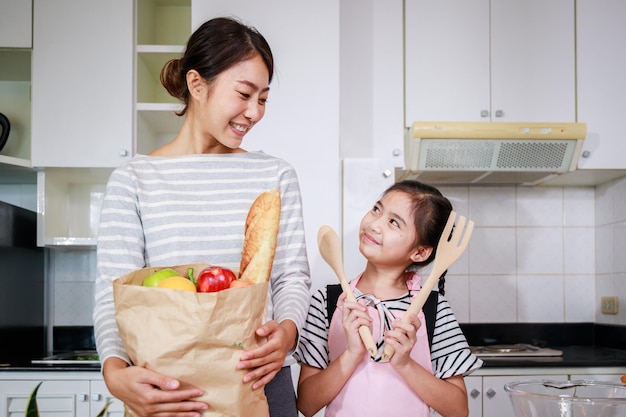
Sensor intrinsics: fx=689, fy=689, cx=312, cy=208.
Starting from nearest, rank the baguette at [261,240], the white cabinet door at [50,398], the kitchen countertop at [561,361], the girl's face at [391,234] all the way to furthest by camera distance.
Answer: the baguette at [261,240] → the girl's face at [391,234] → the white cabinet door at [50,398] → the kitchen countertop at [561,361]

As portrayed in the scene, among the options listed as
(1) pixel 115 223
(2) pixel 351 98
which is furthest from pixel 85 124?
(1) pixel 115 223

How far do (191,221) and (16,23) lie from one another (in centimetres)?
203

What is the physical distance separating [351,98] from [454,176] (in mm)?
575

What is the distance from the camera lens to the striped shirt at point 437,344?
1391 mm

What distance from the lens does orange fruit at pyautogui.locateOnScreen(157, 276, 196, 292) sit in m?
0.85

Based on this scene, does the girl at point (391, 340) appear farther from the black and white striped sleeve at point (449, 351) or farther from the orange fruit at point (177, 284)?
the orange fruit at point (177, 284)

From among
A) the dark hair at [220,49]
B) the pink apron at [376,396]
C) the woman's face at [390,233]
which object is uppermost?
the dark hair at [220,49]

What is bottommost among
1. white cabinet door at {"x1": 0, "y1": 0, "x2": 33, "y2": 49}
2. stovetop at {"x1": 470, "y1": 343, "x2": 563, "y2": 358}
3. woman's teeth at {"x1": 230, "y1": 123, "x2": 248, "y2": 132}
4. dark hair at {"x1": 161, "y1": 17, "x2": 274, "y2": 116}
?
stovetop at {"x1": 470, "y1": 343, "x2": 563, "y2": 358}

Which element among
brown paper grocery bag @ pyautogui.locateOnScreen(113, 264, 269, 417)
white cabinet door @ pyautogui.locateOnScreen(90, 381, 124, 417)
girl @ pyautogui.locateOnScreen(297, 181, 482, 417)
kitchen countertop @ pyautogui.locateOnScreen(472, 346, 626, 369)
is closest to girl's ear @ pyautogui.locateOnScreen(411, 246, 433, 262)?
girl @ pyautogui.locateOnScreen(297, 181, 482, 417)

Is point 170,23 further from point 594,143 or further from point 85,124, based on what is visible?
point 594,143

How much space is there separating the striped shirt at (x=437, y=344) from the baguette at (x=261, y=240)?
19.5 inches

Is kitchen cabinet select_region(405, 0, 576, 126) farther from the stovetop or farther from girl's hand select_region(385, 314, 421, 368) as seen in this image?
girl's hand select_region(385, 314, 421, 368)

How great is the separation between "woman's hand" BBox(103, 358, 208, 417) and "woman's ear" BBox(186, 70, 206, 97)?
0.53 meters

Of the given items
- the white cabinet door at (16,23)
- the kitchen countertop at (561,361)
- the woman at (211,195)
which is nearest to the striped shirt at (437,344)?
the woman at (211,195)
